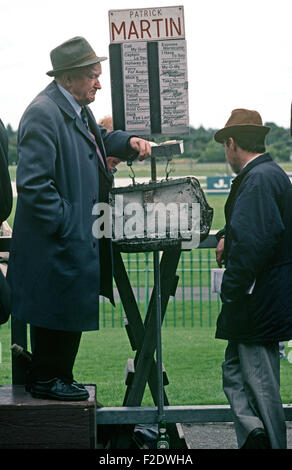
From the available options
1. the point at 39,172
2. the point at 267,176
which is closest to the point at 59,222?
the point at 39,172

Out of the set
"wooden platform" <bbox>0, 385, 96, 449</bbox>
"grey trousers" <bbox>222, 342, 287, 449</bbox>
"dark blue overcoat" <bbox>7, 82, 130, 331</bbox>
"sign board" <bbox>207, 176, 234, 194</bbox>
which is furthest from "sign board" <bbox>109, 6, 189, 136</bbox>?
"sign board" <bbox>207, 176, 234, 194</bbox>

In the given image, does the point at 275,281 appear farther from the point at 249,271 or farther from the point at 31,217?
the point at 31,217

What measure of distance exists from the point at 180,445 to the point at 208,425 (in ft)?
3.07

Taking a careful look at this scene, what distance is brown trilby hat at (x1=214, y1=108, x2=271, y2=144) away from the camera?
392 centimetres

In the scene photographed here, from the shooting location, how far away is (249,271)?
368cm

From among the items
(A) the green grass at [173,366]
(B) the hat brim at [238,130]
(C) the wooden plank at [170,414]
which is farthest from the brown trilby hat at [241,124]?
(A) the green grass at [173,366]

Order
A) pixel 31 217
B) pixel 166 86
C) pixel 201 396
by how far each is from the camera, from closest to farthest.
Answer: pixel 31 217 < pixel 166 86 < pixel 201 396

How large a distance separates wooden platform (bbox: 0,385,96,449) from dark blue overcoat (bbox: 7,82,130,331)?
383mm

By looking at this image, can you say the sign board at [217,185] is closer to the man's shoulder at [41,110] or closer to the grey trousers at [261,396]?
the grey trousers at [261,396]

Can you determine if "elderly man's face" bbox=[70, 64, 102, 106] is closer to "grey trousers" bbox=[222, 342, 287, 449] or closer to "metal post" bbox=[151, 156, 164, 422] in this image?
"metal post" bbox=[151, 156, 164, 422]

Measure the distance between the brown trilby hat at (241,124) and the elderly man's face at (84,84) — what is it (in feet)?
2.17

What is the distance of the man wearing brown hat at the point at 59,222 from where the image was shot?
3.53 meters

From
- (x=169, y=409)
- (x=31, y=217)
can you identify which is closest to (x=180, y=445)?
(x=169, y=409)

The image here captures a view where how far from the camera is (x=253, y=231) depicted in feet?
12.0
